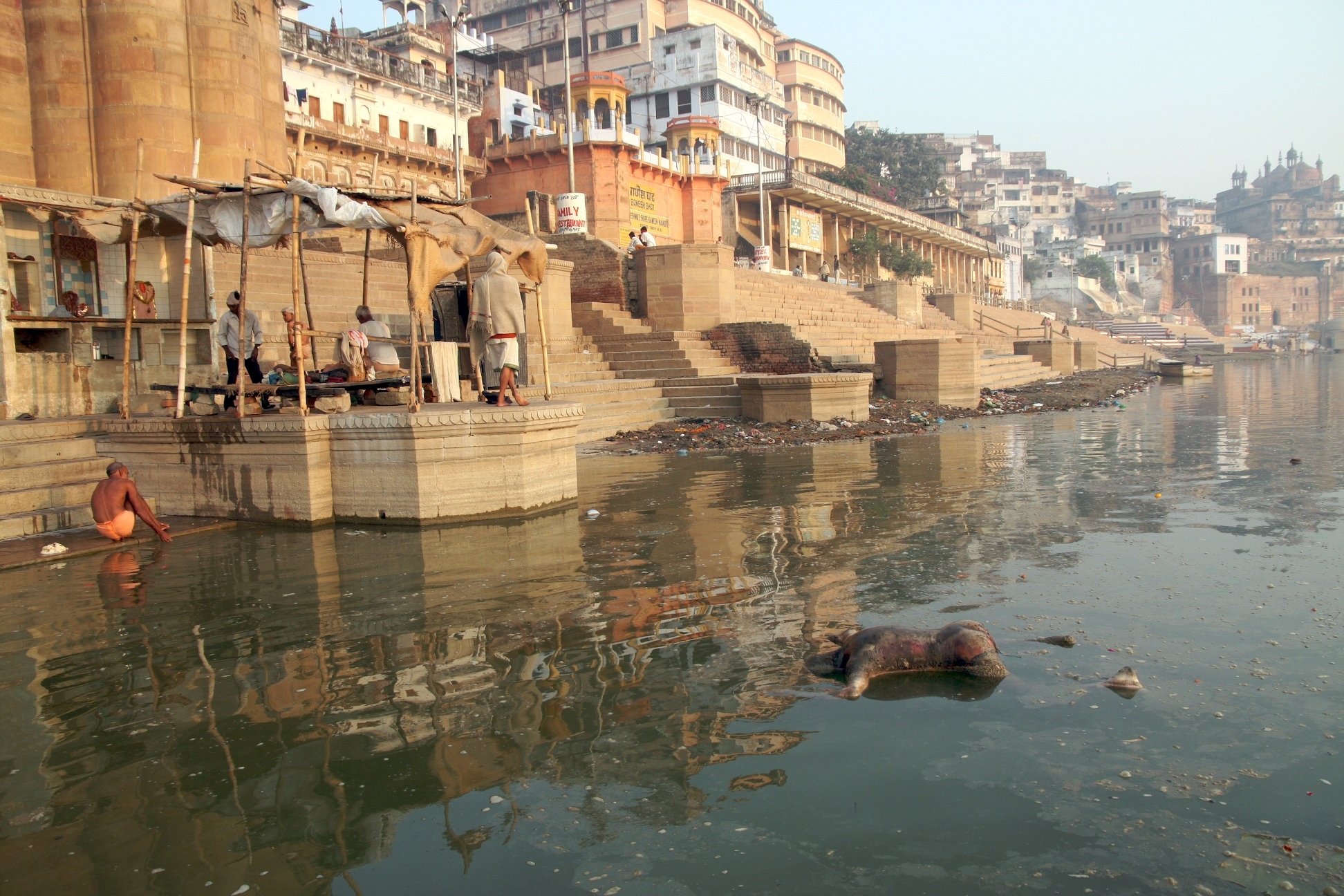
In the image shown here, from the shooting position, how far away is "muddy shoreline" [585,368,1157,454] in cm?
1238

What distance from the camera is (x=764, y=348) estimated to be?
1728 centimetres

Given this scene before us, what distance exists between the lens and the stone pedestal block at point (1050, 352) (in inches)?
1174

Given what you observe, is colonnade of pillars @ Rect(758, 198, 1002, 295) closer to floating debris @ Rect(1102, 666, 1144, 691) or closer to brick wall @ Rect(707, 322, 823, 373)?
brick wall @ Rect(707, 322, 823, 373)

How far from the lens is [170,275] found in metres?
10.9

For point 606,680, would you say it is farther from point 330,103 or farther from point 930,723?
point 330,103

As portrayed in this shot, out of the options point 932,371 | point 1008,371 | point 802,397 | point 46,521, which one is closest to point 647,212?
point 1008,371

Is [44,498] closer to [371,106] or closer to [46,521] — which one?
[46,521]

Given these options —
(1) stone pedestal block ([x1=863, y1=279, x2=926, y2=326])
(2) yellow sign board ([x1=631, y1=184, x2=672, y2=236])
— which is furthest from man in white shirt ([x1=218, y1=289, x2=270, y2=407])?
(2) yellow sign board ([x1=631, y1=184, x2=672, y2=236])

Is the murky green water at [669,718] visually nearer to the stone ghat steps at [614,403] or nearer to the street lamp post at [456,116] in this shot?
the stone ghat steps at [614,403]

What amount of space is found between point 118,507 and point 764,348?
12.1 metres

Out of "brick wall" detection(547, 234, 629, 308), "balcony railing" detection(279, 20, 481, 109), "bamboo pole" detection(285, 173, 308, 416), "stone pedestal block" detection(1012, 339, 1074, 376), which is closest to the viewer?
"bamboo pole" detection(285, 173, 308, 416)

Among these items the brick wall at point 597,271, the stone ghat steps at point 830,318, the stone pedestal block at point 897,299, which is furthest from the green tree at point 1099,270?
the brick wall at point 597,271

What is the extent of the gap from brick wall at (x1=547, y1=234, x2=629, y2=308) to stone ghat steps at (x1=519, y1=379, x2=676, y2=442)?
3886mm

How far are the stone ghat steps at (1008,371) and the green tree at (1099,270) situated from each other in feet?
213
